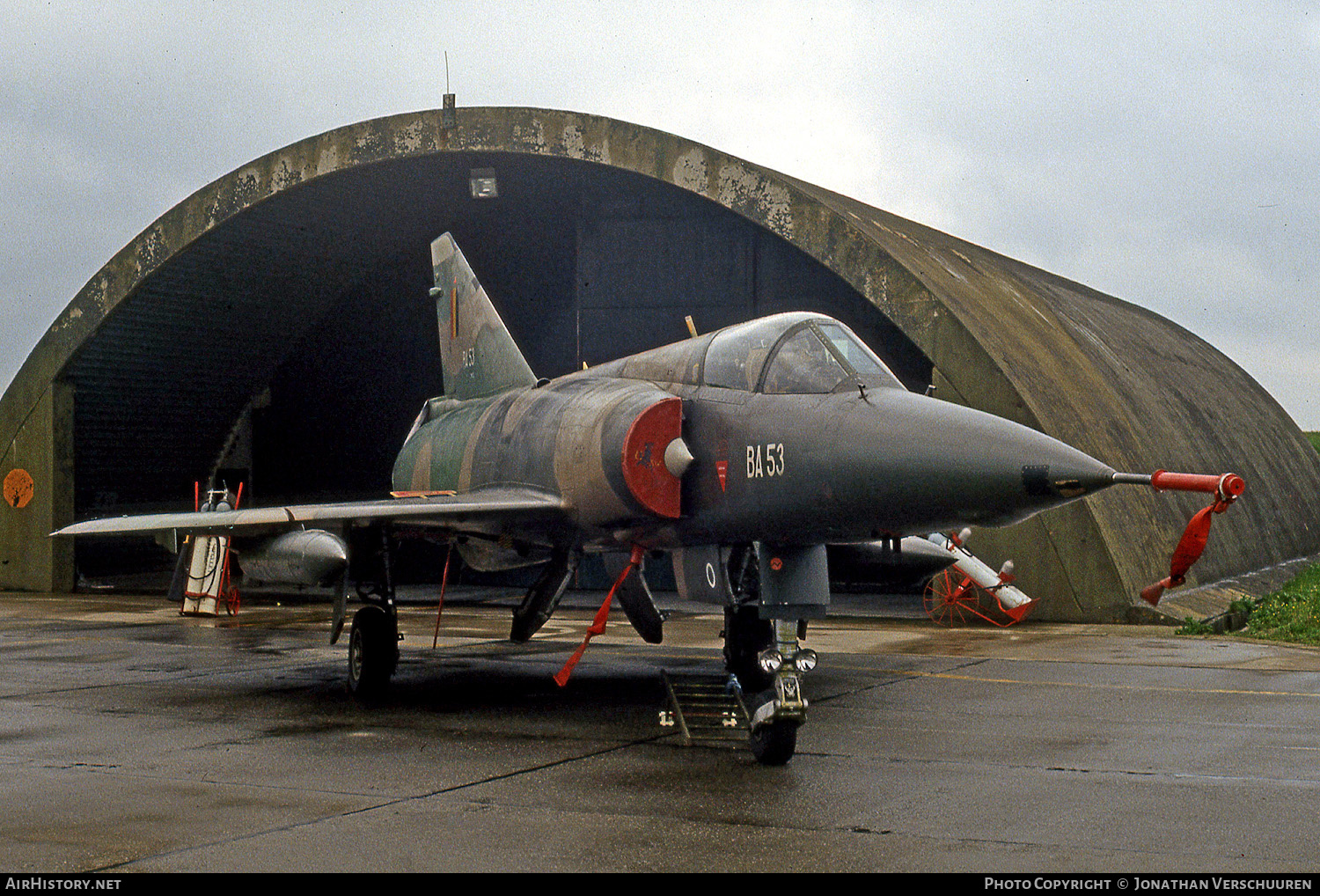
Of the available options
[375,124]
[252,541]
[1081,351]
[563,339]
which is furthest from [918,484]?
[563,339]

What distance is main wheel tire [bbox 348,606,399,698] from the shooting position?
451 inches

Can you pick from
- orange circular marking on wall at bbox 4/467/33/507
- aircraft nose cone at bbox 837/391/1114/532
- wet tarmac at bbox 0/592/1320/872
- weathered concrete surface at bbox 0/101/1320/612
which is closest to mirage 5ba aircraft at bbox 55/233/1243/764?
aircraft nose cone at bbox 837/391/1114/532

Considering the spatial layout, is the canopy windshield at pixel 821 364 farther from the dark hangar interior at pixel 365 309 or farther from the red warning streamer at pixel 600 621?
the dark hangar interior at pixel 365 309

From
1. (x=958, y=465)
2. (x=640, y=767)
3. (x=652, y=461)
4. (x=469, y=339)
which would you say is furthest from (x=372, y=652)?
(x=958, y=465)

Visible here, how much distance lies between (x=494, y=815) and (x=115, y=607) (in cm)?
1782

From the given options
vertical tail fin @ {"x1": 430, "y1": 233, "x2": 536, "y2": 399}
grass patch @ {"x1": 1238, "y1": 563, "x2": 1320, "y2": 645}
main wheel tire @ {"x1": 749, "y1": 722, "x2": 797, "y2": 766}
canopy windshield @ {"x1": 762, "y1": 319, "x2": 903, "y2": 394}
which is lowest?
grass patch @ {"x1": 1238, "y1": 563, "x2": 1320, "y2": 645}

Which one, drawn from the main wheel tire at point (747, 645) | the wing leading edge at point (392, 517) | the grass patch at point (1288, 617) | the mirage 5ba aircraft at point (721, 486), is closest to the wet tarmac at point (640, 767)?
the main wheel tire at point (747, 645)

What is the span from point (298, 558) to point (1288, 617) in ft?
44.2

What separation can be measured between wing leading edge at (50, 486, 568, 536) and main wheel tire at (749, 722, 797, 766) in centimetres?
308

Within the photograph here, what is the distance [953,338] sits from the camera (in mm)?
18656

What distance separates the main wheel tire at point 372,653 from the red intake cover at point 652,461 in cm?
321

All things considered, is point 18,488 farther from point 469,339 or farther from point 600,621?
point 600,621

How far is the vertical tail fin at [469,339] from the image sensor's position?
13773 mm

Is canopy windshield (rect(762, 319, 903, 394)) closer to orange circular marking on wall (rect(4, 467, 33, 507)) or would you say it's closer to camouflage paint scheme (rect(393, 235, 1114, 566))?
camouflage paint scheme (rect(393, 235, 1114, 566))
